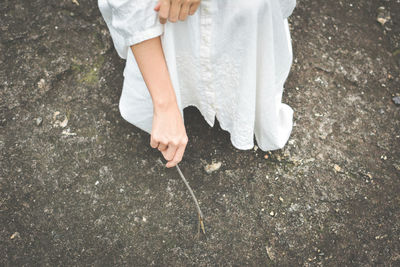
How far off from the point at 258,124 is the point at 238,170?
257mm

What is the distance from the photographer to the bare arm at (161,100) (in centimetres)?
94

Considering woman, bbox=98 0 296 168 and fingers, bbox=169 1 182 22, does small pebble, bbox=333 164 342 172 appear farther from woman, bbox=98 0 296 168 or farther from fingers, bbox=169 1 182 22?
fingers, bbox=169 1 182 22

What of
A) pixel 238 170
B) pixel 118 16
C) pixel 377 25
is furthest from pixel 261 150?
pixel 377 25

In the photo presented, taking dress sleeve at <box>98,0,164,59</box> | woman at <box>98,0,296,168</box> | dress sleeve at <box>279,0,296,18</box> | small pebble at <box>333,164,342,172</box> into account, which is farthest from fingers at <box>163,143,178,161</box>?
small pebble at <box>333,164,342,172</box>

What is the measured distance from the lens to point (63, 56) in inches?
62.6

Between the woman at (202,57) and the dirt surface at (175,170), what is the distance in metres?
0.30

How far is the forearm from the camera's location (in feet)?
3.02

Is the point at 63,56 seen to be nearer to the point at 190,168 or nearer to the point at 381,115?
the point at 190,168

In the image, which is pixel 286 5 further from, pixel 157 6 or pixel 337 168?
pixel 337 168

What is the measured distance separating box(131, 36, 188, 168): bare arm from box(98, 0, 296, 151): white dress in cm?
4

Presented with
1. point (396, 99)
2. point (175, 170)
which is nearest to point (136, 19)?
point (175, 170)

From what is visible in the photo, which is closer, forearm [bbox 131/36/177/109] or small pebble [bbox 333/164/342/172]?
forearm [bbox 131/36/177/109]

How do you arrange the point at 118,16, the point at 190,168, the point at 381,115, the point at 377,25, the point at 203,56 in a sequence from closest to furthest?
the point at 118,16
the point at 203,56
the point at 190,168
the point at 381,115
the point at 377,25

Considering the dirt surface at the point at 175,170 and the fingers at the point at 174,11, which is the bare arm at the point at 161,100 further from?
the dirt surface at the point at 175,170
